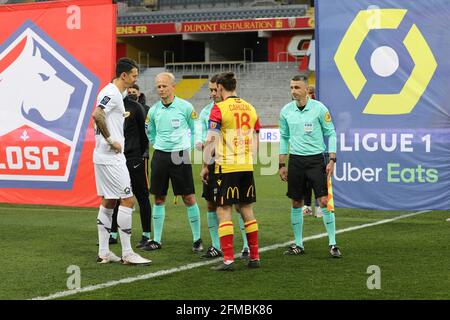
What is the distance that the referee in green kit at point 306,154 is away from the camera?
8156 mm

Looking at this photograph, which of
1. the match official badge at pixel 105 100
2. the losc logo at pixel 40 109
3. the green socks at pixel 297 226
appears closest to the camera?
the match official badge at pixel 105 100

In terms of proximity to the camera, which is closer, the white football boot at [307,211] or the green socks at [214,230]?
the green socks at [214,230]

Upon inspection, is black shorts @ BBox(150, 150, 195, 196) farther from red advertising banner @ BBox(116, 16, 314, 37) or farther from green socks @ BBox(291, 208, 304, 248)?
red advertising banner @ BBox(116, 16, 314, 37)

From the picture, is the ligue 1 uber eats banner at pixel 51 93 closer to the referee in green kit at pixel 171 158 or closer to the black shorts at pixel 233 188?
the referee in green kit at pixel 171 158

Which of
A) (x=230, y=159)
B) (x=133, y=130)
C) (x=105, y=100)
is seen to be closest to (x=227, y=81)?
(x=230, y=159)

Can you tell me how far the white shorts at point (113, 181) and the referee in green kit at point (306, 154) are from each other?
1.74 metres

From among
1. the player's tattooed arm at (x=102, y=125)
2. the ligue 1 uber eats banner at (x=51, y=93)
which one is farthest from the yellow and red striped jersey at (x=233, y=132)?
the ligue 1 uber eats banner at (x=51, y=93)

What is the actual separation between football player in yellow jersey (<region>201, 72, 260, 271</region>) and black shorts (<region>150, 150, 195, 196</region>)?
4.29 feet

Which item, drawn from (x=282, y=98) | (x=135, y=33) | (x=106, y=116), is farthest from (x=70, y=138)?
(x=135, y=33)

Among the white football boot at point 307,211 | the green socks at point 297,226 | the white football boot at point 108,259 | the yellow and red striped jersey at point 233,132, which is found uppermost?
the yellow and red striped jersey at point 233,132

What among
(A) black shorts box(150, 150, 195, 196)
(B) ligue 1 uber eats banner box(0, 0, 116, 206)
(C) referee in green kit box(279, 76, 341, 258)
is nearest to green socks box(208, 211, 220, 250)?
(A) black shorts box(150, 150, 195, 196)

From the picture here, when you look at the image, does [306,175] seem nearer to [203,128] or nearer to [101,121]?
[203,128]

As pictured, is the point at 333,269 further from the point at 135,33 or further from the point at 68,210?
the point at 135,33
